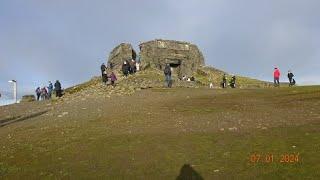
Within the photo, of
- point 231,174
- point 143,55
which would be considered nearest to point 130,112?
point 231,174

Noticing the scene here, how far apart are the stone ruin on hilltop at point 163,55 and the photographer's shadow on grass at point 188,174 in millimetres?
58726

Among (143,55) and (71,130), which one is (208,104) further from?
(143,55)

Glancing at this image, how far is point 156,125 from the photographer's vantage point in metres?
31.0

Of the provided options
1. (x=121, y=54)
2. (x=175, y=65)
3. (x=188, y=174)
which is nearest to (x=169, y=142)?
(x=188, y=174)

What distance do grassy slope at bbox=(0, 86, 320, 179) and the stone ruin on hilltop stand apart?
139 feet

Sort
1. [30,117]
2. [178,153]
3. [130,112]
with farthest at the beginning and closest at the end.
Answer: [30,117] < [130,112] < [178,153]

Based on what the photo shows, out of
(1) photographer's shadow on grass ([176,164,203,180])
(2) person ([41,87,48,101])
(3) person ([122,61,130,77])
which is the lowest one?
(1) photographer's shadow on grass ([176,164,203,180])

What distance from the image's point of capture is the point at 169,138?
26.5 m

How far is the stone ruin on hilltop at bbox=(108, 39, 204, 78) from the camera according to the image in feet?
265

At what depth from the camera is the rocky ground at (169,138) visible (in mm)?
21078

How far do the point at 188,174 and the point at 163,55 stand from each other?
6146cm

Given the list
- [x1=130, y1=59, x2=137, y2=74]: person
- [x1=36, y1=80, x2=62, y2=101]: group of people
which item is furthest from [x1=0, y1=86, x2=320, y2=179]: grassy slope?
[x1=130, y1=59, x2=137, y2=74]: person

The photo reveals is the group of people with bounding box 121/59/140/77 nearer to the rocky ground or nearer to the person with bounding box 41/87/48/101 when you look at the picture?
the person with bounding box 41/87/48/101

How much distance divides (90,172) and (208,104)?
18.0 m
